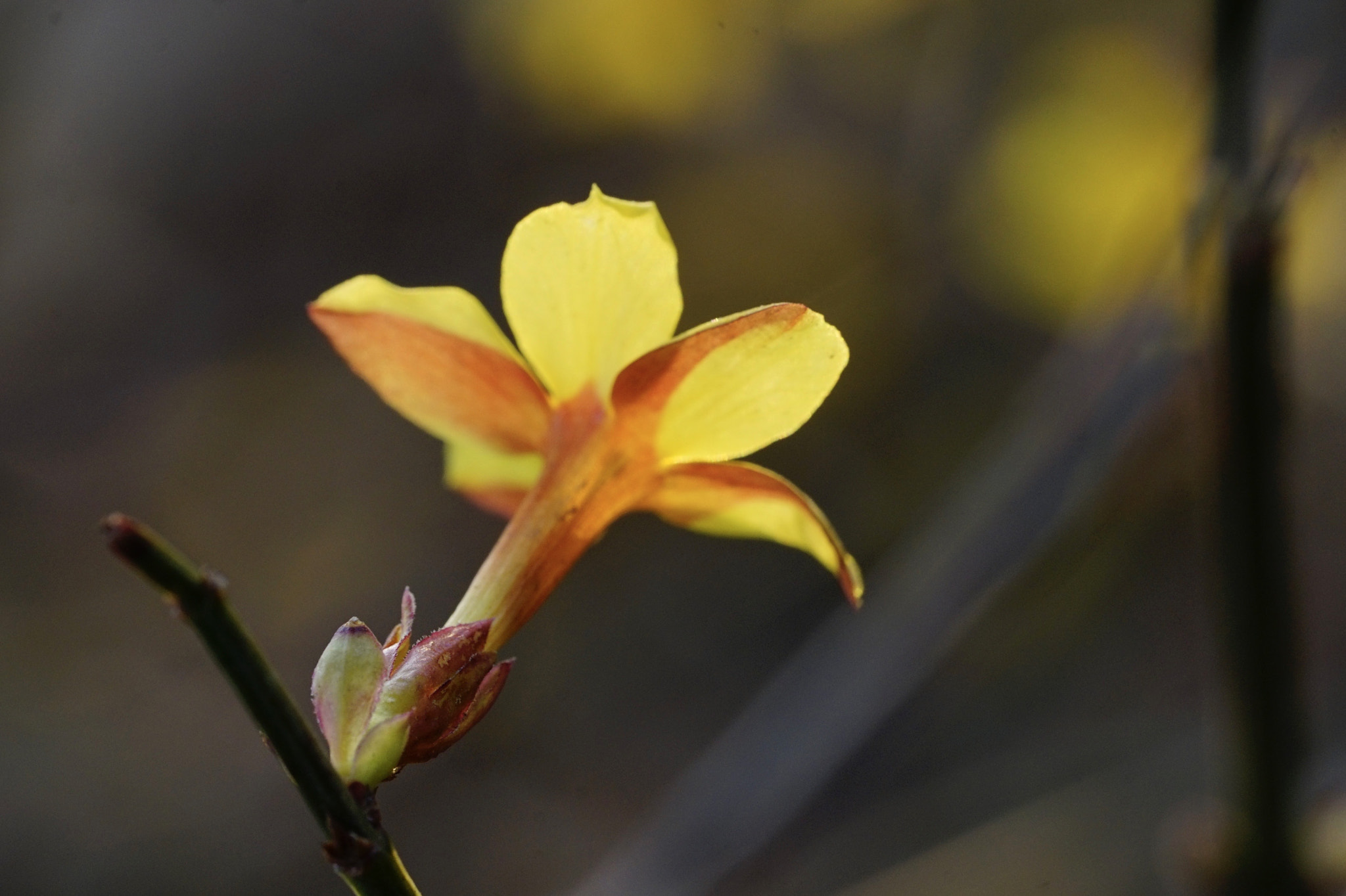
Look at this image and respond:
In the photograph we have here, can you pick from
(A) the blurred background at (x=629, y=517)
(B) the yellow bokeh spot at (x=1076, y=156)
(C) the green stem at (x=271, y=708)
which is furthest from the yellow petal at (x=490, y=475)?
(B) the yellow bokeh spot at (x=1076, y=156)

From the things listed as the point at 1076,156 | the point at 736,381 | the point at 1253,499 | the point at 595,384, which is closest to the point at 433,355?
the point at 595,384

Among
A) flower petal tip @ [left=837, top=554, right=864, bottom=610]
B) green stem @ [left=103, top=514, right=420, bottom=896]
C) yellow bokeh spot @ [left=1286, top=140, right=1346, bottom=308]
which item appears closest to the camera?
green stem @ [left=103, top=514, right=420, bottom=896]

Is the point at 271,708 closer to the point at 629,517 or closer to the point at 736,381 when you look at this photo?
the point at 736,381

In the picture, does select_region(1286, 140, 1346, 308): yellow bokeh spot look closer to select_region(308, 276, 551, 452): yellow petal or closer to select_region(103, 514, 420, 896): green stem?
select_region(308, 276, 551, 452): yellow petal

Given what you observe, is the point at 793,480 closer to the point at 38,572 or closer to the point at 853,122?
the point at 853,122

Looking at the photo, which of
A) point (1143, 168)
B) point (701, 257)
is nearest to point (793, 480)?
point (701, 257)

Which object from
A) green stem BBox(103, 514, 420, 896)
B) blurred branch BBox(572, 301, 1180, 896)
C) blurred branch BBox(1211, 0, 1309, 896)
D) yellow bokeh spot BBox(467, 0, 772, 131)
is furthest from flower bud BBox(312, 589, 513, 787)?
yellow bokeh spot BBox(467, 0, 772, 131)
